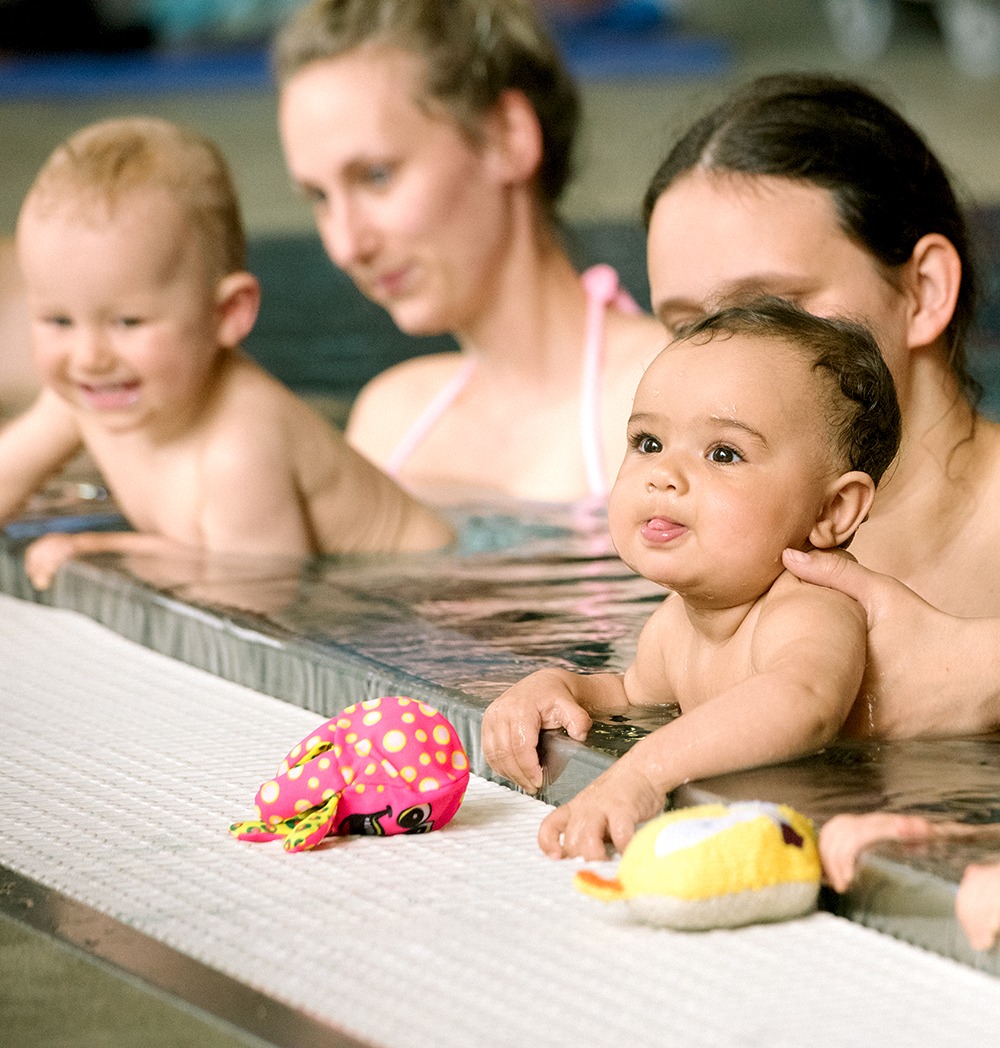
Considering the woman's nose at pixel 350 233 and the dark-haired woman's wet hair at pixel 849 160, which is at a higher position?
the dark-haired woman's wet hair at pixel 849 160

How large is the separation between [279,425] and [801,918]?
1.50 metres

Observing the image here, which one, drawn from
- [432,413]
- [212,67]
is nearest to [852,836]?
[432,413]

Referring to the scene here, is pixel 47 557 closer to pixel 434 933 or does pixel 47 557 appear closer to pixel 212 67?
pixel 434 933

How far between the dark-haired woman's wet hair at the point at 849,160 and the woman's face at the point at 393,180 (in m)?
1.10

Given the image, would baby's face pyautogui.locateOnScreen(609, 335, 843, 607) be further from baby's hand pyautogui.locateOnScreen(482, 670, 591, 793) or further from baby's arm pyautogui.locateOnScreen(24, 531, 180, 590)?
baby's arm pyautogui.locateOnScreen(24, 531, 180, 590)

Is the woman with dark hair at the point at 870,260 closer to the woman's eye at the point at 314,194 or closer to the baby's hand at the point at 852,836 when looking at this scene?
the baby's hand at the point at 852,836

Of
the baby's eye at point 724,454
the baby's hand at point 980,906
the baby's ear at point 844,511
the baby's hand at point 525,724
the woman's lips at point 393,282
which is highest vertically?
the baby's eye at point 724,454

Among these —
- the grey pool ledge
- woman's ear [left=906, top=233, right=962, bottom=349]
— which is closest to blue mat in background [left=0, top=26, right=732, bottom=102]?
the grey pool ledge

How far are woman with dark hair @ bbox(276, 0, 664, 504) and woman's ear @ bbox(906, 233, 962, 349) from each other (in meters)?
1.20

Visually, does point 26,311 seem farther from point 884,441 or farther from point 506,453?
point 884,441

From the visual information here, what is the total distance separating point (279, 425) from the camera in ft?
9.06

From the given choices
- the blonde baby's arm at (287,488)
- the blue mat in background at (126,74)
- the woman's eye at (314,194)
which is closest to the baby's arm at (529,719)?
the blonde baby's arm at (287,488)

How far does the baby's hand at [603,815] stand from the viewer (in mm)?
1497

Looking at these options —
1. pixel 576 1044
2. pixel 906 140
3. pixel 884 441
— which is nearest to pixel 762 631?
pixel 884 441
